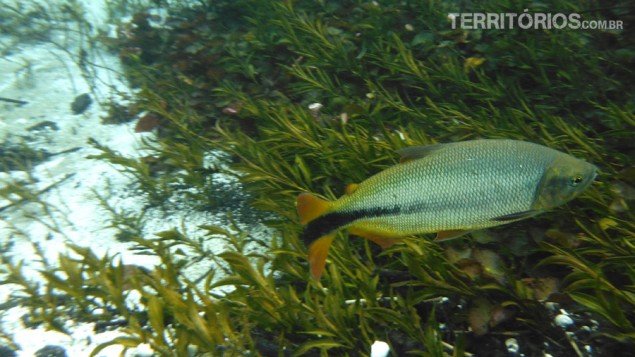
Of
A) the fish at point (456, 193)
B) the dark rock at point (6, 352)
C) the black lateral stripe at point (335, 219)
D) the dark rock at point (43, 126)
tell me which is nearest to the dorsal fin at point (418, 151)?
the fish at point (456, 193)

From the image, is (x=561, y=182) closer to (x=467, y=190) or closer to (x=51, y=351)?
(x=467, y=190)

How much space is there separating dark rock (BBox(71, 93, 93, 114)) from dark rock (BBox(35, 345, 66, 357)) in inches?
178

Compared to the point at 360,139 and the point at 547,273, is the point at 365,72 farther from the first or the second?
the point at 547,273

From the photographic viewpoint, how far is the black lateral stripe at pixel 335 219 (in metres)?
2.23

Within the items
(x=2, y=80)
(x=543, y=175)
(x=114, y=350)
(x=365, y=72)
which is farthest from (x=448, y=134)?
(x=2, y=80)

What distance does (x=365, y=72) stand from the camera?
5.40 metres

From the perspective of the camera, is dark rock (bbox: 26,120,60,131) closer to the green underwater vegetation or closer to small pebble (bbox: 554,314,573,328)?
the green underwater vegetation

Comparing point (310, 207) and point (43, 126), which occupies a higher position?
point (43, 126)

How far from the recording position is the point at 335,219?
7.38 ft

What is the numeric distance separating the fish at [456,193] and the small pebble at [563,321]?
36.4 inches

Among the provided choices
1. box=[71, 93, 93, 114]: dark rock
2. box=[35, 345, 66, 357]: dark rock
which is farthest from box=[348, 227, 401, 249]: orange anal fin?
box=[71, 93, 93, 114]: dark rock

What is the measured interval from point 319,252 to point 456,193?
781mm

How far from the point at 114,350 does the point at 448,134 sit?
11.4 feet

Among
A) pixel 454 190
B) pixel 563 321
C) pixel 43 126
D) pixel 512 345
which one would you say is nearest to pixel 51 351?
pixel 454 190
